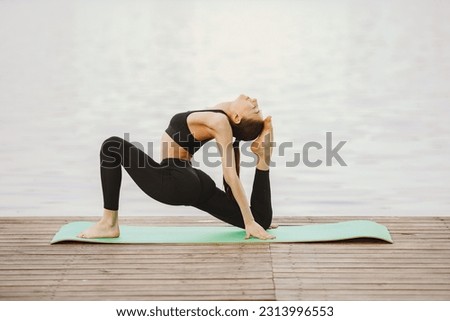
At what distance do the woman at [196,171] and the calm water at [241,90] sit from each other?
1.24 m

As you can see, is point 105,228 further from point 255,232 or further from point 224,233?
point 255,232

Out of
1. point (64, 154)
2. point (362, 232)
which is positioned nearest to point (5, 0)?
point (64, 154)

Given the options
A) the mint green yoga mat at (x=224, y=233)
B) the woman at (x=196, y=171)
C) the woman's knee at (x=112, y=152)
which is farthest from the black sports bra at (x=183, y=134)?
the mint green yoga mat at (x=224, y=233)

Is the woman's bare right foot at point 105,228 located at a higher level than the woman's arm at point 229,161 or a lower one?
lower

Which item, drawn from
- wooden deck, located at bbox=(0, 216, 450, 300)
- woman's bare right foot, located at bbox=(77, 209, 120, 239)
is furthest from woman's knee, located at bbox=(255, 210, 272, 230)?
woman's bare right foot, located at bbox=(77, 209, 120, 239)

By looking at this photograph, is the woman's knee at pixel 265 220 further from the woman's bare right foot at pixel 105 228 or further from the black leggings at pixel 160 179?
the woman's bare right foot at pixel 105 228

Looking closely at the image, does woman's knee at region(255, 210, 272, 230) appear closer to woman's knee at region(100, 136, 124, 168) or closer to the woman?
the woman

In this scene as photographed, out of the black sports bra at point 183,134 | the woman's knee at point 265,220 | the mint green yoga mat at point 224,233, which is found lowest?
the mint green yoga mat at point 224,233

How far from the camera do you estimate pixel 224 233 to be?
178 inches

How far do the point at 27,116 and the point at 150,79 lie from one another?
287cm

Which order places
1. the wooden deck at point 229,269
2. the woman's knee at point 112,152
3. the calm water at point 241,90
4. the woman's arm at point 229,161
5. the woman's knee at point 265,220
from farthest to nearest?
1. the calm water at point 241,90
2. the woman's knee at point 265,220
3. the woman's knee at point 112,152
4. the woman's arm at point 229,161
5. the wooden deck at point 229,269

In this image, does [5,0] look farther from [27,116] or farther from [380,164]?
[380,164]

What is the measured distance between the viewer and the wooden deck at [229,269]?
3.58m

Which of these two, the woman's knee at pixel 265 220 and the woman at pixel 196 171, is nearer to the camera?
the woman at pixel 196 171
